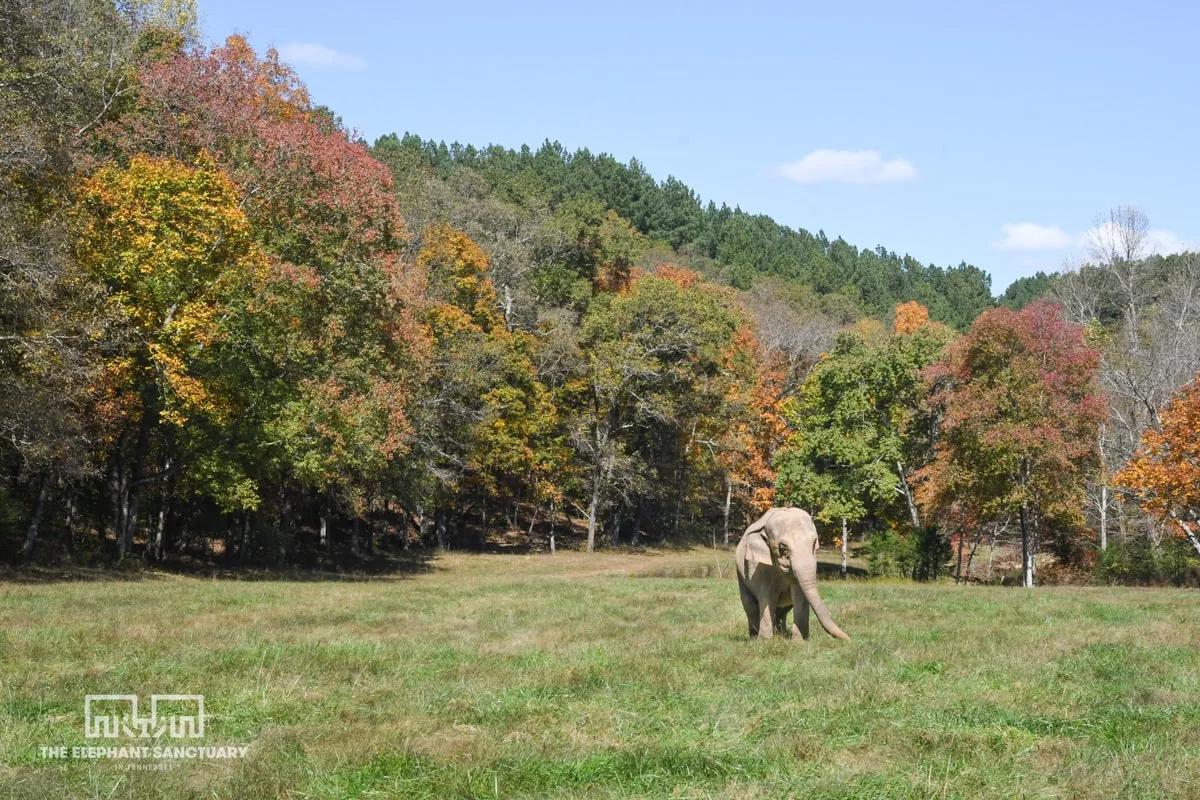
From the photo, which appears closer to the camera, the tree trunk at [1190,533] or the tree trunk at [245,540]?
the tree trunk at [1190,533]

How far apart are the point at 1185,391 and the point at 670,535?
122 feet

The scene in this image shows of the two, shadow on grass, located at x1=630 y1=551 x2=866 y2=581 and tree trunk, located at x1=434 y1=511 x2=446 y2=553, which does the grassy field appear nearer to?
shadow on grass, located at x1=630 y1=551 x2=866 y2=581

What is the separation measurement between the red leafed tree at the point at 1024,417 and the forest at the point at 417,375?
0.42 feet

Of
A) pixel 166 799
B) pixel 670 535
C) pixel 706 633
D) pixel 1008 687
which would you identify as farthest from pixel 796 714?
pixel 670 535

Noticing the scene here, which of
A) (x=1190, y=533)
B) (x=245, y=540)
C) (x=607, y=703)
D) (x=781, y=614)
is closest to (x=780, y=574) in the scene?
(x=781, y=614)

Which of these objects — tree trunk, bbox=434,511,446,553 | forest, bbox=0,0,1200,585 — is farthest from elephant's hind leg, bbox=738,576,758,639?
tree trunk, bbox=434,511,446,553

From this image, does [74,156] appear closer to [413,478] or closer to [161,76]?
[161,76]

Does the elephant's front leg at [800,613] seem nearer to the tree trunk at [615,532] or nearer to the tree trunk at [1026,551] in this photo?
the tree trunk at [1026,551]

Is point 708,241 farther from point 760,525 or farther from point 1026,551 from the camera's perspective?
point 760,525

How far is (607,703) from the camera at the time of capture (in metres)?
9.56

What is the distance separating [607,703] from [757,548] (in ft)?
20.0

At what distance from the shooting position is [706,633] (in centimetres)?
1595

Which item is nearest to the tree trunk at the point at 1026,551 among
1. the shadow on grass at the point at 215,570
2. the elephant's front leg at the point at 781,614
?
the shadow on grass at the point at 215,570

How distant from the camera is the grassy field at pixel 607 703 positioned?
6914 mm
